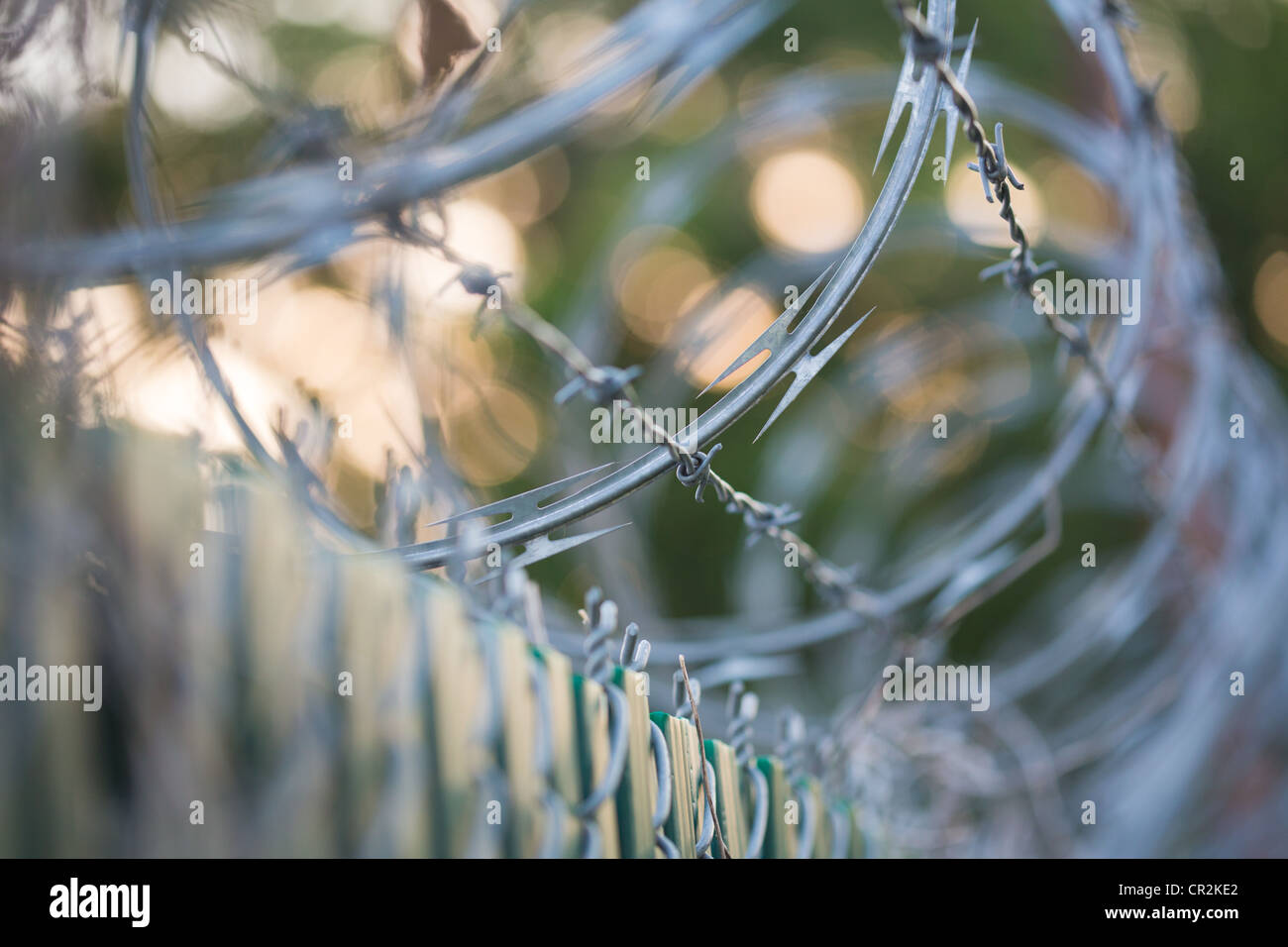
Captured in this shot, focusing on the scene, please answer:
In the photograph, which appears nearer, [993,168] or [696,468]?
[696,468]

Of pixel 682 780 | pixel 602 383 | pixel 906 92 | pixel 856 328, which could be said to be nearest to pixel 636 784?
pixel 682 780

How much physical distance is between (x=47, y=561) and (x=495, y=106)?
217 centimetres

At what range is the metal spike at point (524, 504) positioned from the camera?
3.39 feet

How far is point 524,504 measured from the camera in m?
1.07

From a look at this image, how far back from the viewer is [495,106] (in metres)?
2.65

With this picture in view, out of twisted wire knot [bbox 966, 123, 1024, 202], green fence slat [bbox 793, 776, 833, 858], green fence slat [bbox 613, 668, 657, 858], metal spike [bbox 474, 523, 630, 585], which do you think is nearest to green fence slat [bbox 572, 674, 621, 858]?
green fence slat [bbox 613, 668, 657, 858]

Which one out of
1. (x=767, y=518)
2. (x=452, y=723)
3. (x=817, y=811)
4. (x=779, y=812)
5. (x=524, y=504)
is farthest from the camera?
(x=817, y=811)

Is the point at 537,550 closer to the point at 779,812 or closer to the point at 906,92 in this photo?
the point at 906,92

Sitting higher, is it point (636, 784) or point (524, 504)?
point (524, 504)

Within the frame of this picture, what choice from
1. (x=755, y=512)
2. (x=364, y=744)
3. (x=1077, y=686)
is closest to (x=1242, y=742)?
(x=1077, y=686)

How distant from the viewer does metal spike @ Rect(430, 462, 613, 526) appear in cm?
103

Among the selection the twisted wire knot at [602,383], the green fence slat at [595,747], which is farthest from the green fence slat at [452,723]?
the twisted wire knot at [602,383]

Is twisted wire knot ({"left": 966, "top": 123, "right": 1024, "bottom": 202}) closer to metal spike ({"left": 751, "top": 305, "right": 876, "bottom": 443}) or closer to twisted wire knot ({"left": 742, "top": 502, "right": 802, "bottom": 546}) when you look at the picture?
metal spike ({"left": 751, "top": 305, "right": 876, "bottom": 443})

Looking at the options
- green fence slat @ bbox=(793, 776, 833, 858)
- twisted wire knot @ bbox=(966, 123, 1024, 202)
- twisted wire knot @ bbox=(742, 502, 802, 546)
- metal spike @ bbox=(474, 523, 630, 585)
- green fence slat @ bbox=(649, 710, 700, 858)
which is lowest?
green fence slat @ bbox=(793, 776, 833, 858)
